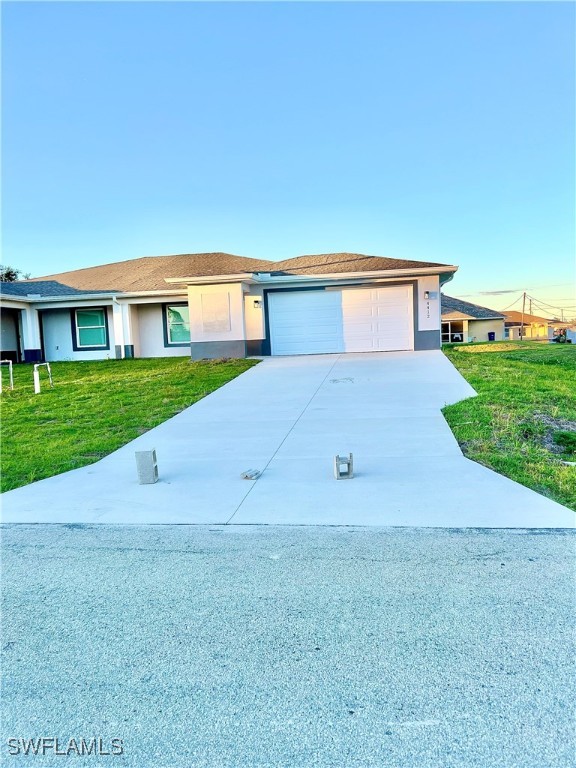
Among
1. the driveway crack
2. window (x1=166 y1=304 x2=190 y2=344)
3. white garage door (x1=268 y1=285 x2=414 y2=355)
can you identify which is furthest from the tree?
the driveway crack

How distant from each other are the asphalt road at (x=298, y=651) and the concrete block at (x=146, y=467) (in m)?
1.69

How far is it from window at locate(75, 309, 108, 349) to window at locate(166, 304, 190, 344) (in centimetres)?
280

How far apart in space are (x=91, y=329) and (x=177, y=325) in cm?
373

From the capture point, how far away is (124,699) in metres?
2.36

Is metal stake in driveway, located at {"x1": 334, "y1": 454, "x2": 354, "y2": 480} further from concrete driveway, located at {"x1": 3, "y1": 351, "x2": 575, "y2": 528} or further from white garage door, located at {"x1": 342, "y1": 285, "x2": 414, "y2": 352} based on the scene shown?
white garage door, located at {"x1": 342, "y1": 285, "x2": 414, "y2": 352}

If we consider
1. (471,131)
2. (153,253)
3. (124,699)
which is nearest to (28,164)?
(153,253)

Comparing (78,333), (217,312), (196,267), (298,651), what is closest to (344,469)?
(298,651)

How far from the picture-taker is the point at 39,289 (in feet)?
72.5

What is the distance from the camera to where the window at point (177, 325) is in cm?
2155

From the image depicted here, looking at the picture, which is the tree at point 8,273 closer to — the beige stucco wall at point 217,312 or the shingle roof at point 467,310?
the beige stucco wall at point 217,312

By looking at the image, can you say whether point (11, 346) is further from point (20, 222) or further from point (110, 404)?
point (110, 404)

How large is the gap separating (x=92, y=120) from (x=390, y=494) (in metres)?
17.1

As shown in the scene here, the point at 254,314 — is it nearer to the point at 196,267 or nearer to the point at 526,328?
the point at 196,267

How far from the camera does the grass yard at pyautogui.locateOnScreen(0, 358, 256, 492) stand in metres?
7.15
